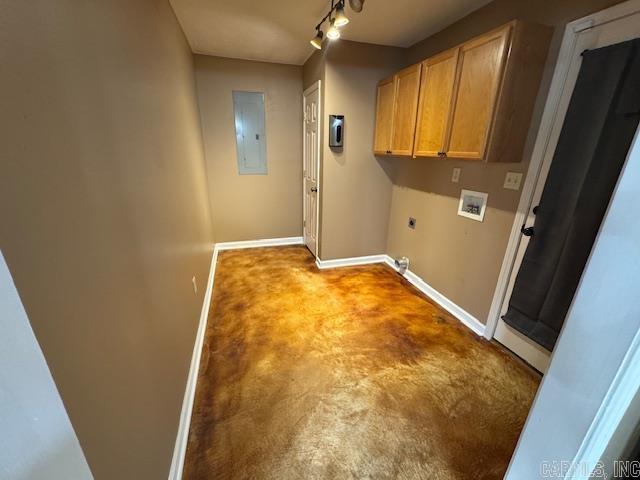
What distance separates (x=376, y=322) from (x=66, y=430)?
7.10 ft

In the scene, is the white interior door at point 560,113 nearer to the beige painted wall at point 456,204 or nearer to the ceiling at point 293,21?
the beige painted wall at point 456,204

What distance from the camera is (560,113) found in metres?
1.62

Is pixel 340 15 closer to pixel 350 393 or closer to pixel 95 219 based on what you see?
pixel 95 219

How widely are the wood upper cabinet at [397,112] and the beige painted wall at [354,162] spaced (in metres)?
0.16

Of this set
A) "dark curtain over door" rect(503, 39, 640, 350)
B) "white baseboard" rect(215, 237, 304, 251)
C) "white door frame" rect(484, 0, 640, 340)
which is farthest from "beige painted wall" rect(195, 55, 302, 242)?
"dark curtain over door" rect(503, 39, 640, 350)

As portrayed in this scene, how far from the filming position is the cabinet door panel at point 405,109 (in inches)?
92.4

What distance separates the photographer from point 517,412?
1579 mm

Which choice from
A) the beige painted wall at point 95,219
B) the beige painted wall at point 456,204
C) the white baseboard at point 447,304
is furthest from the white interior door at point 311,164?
the beige painted wall at point 95,219

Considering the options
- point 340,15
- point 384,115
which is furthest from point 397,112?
point 340,15

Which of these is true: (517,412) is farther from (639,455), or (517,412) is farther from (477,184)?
(477,184)

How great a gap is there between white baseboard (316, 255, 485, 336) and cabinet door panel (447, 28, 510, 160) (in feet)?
4.50

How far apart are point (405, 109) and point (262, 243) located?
2.71m

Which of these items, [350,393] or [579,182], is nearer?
[579,182]

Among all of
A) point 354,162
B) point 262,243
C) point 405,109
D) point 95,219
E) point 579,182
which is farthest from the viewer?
point 262,243
